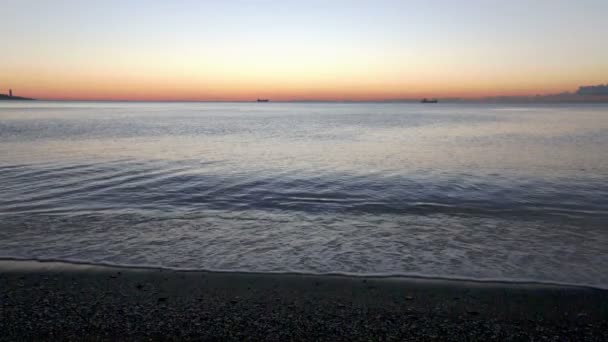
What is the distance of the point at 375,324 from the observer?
5.66 m

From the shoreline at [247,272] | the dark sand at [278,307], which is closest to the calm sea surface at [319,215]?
the shoreline at [247,272]

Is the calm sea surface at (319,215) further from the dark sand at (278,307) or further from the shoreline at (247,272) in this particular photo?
the dark sand at (278,307)

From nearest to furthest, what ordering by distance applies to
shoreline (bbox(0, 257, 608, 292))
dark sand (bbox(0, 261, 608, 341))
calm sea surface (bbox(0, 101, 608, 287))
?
dark sand (bbox(0, 261, 608, 341)) < shoreline (bbox(0, 257, 608, 292)) < calm sea surface (bbox(0, 101, 608, 287))

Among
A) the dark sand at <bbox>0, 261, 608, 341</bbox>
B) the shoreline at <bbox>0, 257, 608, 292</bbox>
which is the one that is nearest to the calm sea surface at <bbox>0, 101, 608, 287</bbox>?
the shoreline at <bbox>0, 257, 608, 292</bbox>

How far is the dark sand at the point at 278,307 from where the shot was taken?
5.42 m

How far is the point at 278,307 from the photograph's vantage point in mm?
6203

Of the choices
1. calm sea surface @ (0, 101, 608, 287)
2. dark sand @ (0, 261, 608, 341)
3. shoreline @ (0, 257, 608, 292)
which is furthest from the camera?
calm sea surface @ (0, 101, 608, 287)

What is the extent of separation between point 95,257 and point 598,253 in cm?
1123

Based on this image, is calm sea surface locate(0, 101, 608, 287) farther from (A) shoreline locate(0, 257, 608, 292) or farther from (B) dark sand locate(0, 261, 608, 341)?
(B) dark sand locate(0, 261, 608, 341)

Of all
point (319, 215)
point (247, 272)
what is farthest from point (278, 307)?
point (319, 215)

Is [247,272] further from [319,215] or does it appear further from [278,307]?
[319,215]

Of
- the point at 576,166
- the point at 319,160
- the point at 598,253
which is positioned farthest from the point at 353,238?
the point at 576,166

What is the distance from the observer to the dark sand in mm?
5418

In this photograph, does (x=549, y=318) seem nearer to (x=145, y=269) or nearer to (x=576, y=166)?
(x=145, y=269)
